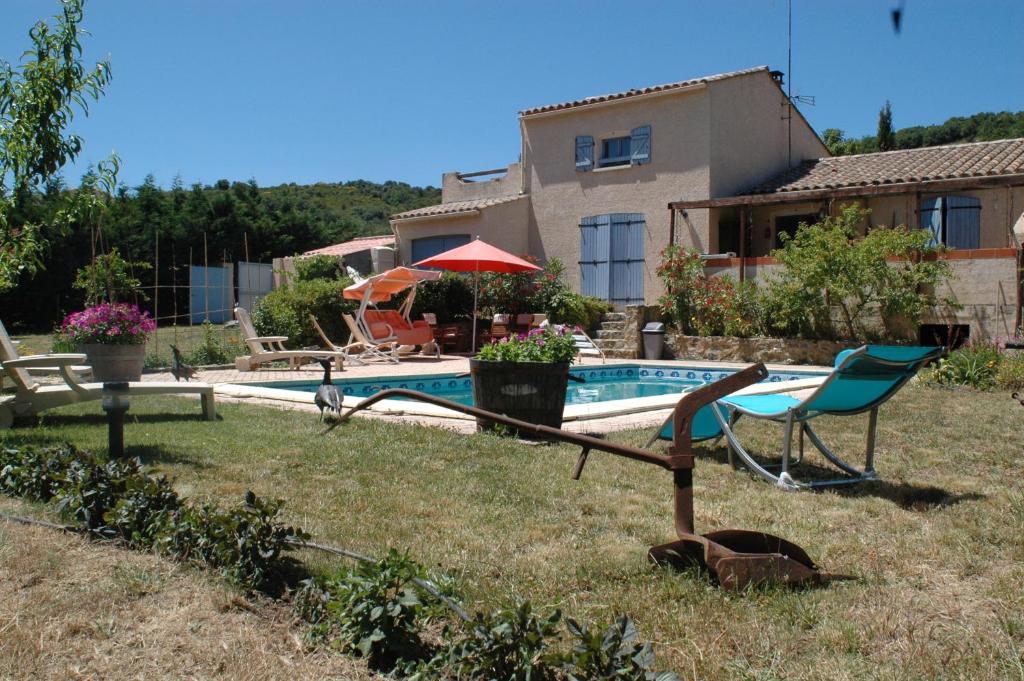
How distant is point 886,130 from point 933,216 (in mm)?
12650

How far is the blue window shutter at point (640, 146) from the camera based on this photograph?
1778 cm

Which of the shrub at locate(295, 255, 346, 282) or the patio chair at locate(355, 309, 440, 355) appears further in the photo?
the shrub at locate(295, 255, 346, 282)

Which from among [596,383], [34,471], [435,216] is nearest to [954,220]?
[596,383]

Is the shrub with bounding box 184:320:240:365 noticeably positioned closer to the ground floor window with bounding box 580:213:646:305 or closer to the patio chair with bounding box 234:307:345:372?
the patio chair with bounding box 234:307:345:372

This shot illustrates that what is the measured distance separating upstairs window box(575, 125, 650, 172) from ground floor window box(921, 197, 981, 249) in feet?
20.4

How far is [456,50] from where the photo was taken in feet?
37.9

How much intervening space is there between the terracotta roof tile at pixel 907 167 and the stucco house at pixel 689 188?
4 cm

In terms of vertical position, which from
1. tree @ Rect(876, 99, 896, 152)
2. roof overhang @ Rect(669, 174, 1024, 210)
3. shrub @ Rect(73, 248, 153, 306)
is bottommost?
shrub @ Rect(73, 248, 153, 306)

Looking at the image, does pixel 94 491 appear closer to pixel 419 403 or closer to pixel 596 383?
pixel 419 403

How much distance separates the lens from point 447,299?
58.0 feet

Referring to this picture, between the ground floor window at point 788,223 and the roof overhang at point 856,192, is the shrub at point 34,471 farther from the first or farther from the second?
the ground floor window at point 788,223

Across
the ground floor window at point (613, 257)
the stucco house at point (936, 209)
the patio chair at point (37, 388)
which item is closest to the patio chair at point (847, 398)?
the patio chair at point (37, 388)

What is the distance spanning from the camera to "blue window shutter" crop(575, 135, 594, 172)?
735 inches

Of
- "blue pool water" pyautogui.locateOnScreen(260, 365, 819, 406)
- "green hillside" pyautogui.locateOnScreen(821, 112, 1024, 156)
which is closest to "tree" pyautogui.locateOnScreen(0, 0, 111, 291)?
"blue pool water" pyautogui.locateOnScreen(260, 365, 819, 406)
